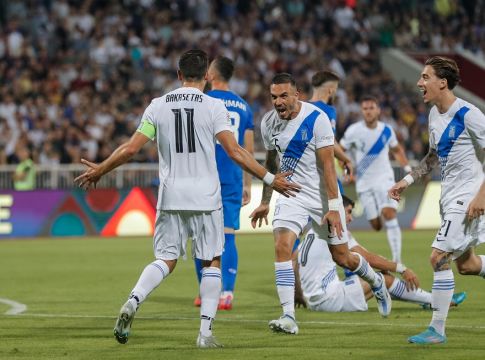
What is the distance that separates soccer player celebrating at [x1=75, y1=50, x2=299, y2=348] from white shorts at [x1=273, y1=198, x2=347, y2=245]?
1.02 m

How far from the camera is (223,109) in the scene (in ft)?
30.9

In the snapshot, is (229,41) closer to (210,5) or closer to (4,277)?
(210,5)

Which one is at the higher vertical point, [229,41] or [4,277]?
[229,41]

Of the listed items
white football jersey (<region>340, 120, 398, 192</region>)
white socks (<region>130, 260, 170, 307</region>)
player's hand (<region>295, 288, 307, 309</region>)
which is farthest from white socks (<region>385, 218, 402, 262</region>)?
white socks (<region>130, 260, 170, 307</region>)

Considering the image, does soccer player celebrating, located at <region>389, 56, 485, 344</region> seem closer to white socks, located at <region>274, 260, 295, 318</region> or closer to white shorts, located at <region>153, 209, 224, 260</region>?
white socks, located at <region>274, 260, 295, 318</region>

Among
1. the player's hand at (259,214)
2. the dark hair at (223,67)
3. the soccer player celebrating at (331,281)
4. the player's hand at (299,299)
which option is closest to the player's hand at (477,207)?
the player's hand at (259,214)

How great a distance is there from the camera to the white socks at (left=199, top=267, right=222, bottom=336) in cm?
927

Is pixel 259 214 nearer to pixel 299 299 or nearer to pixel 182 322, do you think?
pixel 182 322

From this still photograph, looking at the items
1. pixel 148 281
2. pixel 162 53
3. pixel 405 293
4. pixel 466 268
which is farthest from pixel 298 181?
pixel 162 53

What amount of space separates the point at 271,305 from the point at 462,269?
326cm

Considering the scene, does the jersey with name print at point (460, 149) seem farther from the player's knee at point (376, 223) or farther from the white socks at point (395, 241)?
the player's knee at point (376, 223)

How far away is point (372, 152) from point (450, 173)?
8.26m

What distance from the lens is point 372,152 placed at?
706 inches

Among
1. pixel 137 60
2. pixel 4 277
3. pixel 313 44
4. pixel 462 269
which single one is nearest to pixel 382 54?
pixel 313 44
